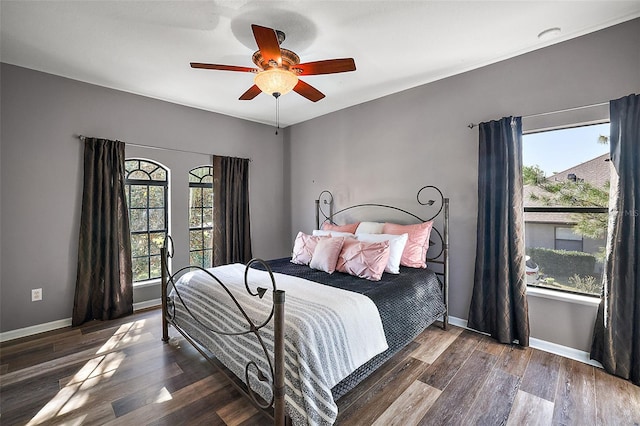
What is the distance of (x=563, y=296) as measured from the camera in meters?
2.57

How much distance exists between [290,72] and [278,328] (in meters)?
1.73

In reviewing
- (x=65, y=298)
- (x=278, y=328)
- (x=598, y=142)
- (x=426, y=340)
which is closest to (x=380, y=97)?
(x=598, y=142)

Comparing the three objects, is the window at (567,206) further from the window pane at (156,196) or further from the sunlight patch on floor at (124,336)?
the window pane at (156,196)

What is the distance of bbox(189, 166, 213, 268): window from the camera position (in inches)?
164

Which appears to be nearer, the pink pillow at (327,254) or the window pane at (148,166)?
the pink pillow at (327,254)

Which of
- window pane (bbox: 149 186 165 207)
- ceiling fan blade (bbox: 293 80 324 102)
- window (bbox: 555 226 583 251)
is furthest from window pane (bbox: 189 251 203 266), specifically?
window (bbox: 555 226 583 251)

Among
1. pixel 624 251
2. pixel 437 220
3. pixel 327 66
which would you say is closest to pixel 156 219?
pixel 327 66

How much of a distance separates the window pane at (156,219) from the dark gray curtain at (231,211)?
685mm

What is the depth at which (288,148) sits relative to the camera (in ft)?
17.1

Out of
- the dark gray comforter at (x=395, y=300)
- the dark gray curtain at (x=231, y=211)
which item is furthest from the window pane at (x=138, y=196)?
the dark gray comforter at (x=395, y=300)

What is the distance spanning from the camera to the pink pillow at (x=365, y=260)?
2.66 metres

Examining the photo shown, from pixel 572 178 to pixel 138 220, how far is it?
4796 mm

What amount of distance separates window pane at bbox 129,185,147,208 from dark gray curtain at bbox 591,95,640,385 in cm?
483

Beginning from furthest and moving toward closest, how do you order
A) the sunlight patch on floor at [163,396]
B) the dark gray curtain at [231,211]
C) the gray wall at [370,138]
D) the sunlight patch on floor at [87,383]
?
the dark gray curtain at [231,211]
the gray wall at [370,138]
the sunlight patch on floor at [163,396]
the sunlight patch on floor at [87,383]
